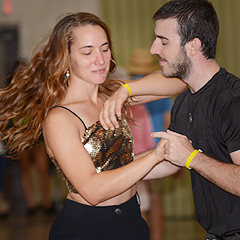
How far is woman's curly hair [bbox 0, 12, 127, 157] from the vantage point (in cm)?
186

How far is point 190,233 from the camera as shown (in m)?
3.98

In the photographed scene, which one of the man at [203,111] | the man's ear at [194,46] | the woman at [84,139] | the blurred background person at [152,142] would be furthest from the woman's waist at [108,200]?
the blurred background person at [152,142]

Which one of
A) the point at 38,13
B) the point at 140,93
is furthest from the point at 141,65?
the point at 38,13

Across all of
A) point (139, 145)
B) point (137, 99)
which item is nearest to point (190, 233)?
point (139, 145)

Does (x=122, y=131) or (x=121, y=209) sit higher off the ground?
(x=122, y=131)

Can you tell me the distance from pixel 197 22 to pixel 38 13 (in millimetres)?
3484

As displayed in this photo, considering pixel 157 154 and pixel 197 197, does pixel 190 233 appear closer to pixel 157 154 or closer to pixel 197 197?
pixel 197 197

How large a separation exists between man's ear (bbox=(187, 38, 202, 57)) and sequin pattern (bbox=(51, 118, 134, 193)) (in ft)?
1.60

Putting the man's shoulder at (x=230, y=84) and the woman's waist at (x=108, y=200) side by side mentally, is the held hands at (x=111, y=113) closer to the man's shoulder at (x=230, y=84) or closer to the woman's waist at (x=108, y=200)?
the woman's waist at (x=108, y=200)

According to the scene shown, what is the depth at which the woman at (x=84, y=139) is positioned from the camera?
5.44 feet

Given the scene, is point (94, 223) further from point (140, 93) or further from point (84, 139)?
point (140, 93)

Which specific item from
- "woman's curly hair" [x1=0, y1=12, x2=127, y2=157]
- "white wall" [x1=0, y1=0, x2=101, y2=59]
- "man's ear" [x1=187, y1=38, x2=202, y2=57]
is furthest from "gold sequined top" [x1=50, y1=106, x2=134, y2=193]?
"white wall" [x1=0, y1=0, x2=101, y2=59]

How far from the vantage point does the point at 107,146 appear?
1860 millimetres

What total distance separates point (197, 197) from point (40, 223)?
2.93 metres
